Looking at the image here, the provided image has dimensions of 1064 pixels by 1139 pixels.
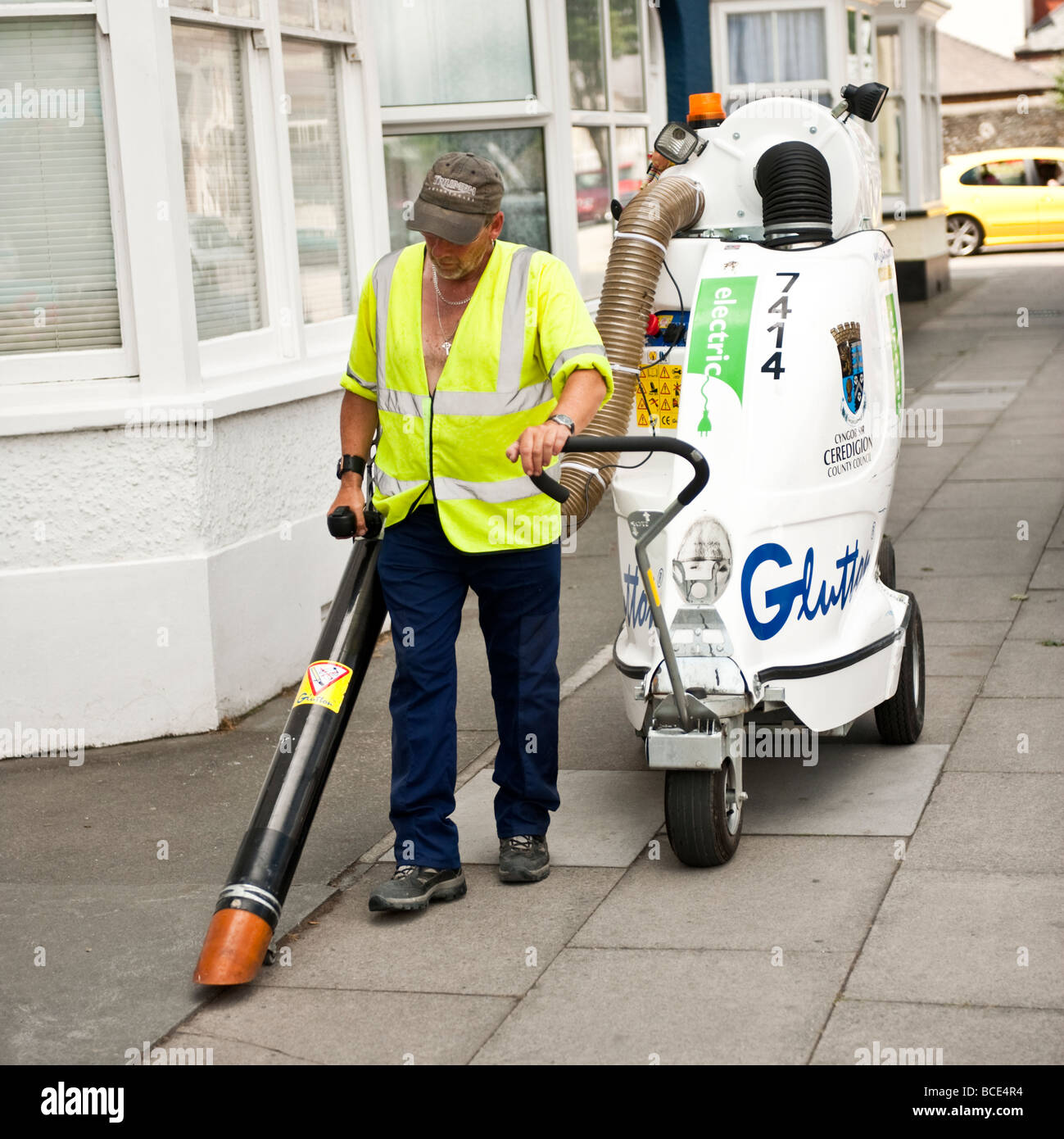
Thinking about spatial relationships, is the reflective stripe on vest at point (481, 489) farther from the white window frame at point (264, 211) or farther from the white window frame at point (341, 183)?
the white window frame at point (341, 183)

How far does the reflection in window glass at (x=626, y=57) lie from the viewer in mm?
11055

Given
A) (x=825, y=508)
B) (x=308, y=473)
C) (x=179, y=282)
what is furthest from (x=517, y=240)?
(x=825, y=508)

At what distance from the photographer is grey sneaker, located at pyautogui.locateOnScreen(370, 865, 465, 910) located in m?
4.54

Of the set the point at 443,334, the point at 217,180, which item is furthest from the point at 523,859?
the point at 217,180

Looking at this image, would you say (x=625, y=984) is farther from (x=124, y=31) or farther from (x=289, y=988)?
(x=124, y=31)

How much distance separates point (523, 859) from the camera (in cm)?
478

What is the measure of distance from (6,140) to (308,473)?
1.82 metres

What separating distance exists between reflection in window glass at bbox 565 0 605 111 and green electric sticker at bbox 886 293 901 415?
5.08m

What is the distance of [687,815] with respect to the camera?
4645 mm

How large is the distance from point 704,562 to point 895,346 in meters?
1.20

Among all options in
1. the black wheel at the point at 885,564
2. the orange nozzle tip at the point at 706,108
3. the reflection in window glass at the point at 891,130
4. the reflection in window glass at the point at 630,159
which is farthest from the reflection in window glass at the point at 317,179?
the reflection in window glass at the point at 891,130

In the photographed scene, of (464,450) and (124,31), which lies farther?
(124,31)

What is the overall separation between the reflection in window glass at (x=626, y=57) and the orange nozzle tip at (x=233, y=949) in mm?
7844

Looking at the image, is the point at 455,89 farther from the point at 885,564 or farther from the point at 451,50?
the point at 885,564
